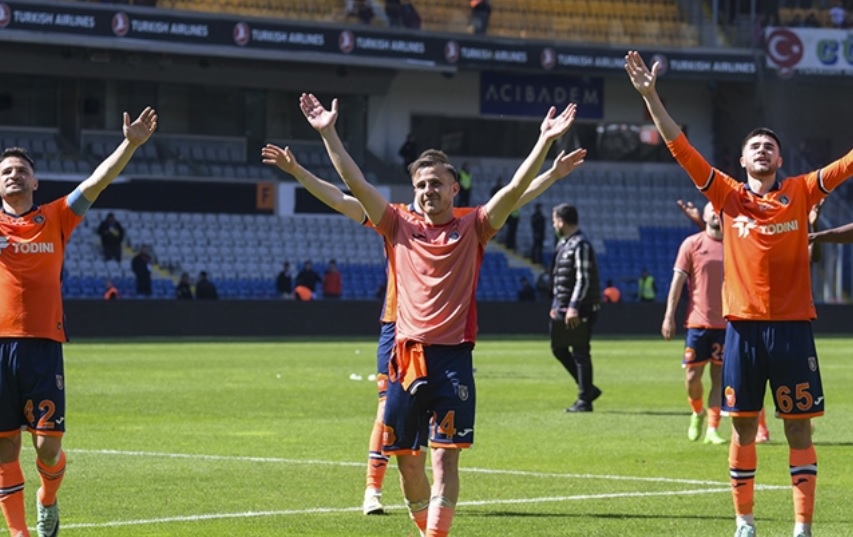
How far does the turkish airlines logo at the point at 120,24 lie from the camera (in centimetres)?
4250

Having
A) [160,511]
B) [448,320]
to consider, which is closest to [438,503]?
[448,320]

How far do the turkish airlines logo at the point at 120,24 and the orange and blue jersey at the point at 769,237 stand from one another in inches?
1343

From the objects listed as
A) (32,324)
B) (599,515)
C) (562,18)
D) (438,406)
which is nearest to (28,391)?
(32,324)

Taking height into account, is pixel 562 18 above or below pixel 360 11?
above

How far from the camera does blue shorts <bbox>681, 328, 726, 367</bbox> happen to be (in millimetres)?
16578

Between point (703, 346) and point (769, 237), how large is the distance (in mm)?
6671

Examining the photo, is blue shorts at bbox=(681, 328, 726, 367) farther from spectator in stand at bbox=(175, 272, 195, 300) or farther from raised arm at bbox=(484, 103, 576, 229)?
spectator in stand at bbox=(175, 272, 195, 300)

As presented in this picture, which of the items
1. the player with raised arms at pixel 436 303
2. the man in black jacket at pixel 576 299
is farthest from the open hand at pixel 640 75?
the man in black jacket at pixel 576 299

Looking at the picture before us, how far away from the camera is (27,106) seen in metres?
45.5

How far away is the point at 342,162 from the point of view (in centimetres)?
908

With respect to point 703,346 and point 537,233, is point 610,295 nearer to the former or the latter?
point 537,233

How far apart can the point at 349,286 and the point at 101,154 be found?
7556 mm

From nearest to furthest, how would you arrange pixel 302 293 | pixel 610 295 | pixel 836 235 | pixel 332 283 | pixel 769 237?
pixel 769 237, pixel 836 235, pixel 302 293, pixel 332 283, pixel 610 295

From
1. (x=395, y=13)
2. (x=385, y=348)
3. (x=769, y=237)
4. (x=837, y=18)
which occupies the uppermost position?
(x=837, y=18)
